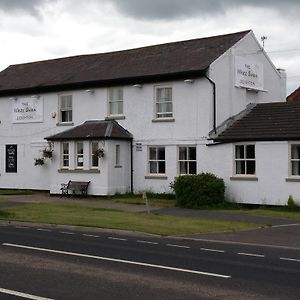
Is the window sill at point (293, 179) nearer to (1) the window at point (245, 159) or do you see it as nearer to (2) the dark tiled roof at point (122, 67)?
(1) the window at point (245, 159)

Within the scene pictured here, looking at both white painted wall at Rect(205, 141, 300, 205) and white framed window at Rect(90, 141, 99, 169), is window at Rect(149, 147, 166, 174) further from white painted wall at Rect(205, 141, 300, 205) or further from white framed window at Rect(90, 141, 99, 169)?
white painted wall at Rect(205, 141, 300, 205)

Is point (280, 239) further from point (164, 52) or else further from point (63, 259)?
point (164, 52)

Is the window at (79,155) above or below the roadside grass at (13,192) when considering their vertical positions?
above

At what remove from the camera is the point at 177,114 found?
2844 centimetres

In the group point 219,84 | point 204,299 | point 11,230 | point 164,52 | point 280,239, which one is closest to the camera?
point 204,299

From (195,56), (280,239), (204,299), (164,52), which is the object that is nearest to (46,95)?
(164,52)

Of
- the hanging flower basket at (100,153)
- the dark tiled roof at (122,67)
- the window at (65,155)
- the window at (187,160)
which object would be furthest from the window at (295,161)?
the window at (65,155)

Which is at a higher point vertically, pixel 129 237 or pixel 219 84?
pixel 219 84

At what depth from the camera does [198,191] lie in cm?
2492

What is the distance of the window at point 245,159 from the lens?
25.8 meters

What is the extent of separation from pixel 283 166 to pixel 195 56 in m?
7.60

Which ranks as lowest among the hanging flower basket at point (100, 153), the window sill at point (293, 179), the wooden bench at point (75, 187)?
the wooden bench at point (75, 187)

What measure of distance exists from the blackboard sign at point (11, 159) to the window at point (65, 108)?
3977 millimetres

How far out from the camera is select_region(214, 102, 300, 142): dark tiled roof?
24.8m
